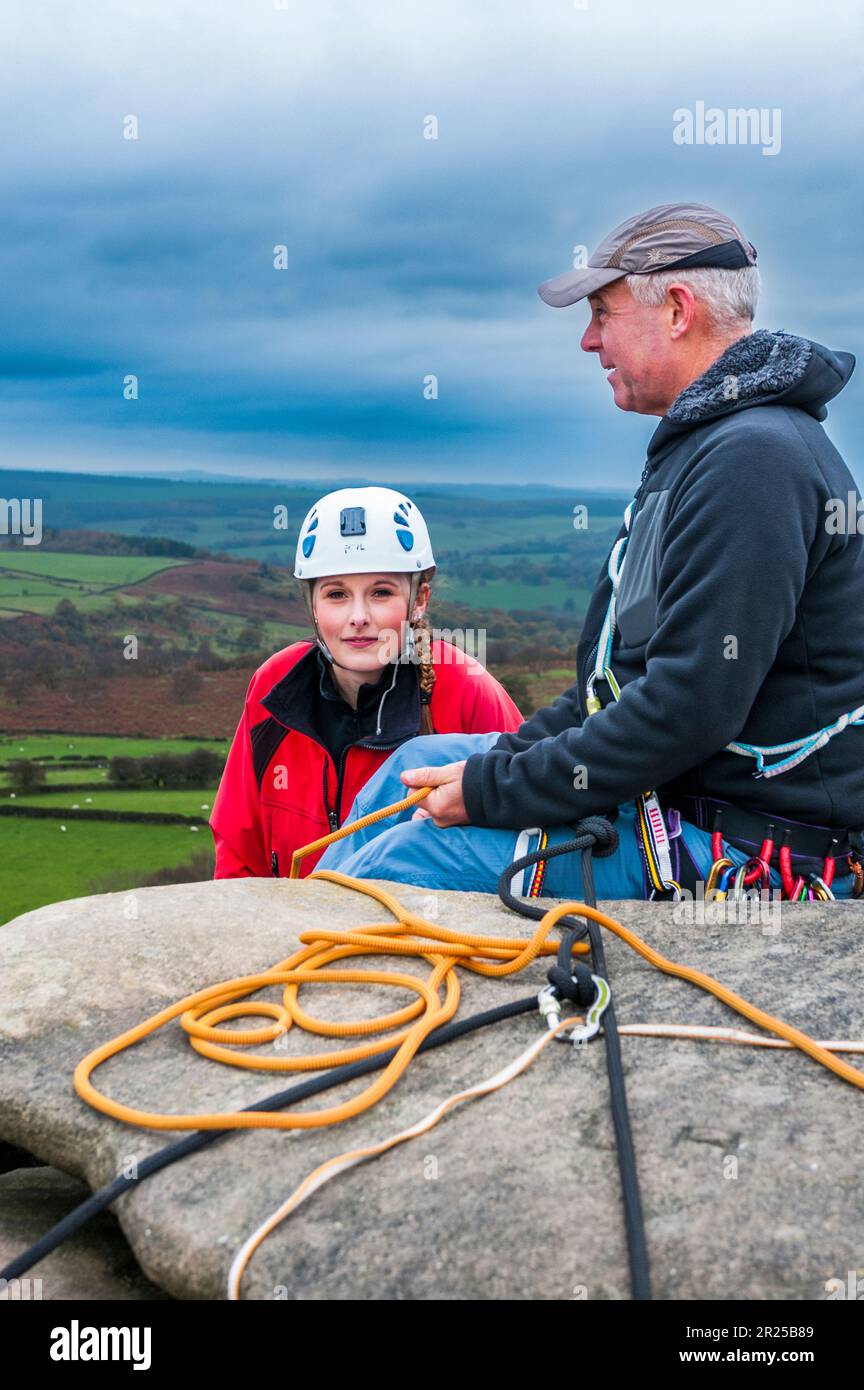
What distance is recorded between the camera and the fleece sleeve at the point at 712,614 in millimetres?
3902

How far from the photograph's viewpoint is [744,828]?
14.4 ft

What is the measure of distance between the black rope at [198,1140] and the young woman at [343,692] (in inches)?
115

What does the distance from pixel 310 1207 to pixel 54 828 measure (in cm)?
3375

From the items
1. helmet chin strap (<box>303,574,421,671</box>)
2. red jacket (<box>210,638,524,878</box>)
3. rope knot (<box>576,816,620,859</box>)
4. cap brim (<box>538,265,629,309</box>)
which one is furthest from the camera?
red jacket (<box>210,638,524,878</box>)

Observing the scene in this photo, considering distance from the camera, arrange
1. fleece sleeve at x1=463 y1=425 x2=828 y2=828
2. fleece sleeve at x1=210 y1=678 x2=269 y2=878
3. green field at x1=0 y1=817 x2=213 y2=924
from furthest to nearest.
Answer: green field at x1=0 y1=817 x2=213 y2=924
fleece sleeve at x1=210 y1=678 x2=269 y2=878
fleece sleeve at x1=463 y1=425 x2=828 y2=828

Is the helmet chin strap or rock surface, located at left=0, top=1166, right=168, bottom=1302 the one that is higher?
A: the helmet chin strap

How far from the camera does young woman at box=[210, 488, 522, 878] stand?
21.0ft

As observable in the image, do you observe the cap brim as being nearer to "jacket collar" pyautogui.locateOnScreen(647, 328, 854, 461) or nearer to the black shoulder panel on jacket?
"jacket collar" pyautogui.locateOnScreen(647, 328, 854, 461)

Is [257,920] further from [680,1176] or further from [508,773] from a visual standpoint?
[680,1176]

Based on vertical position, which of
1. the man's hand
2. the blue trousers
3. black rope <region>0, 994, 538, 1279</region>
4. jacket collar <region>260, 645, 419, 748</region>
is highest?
jacket collar <region>260, 645, 419, 748</region>

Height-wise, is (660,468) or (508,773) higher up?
(660,468)

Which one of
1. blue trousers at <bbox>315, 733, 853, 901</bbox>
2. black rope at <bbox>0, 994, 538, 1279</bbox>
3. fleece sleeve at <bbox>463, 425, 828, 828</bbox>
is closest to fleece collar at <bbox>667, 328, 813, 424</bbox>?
fleece sleeve at <bbox>463, 425, 828, 828</bbox>

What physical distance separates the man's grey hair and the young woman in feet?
7.54

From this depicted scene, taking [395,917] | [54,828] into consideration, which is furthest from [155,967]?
[54,828]
